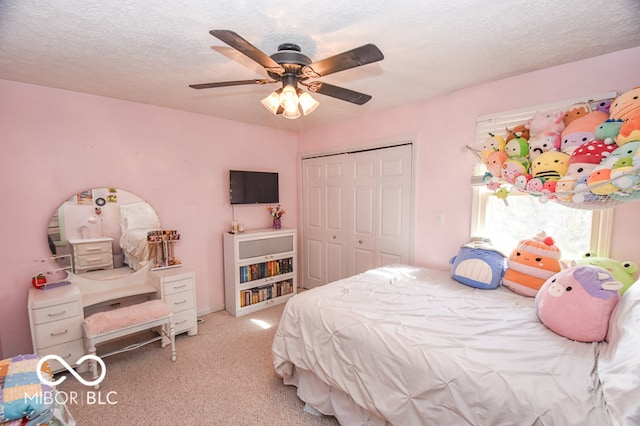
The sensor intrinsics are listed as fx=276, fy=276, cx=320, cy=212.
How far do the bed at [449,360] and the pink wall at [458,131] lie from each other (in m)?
0.73

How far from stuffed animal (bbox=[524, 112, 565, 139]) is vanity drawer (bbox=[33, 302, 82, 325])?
11.7ft

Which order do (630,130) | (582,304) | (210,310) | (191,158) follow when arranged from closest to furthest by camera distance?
(630,130), (582,304), (191,158), (210,310)

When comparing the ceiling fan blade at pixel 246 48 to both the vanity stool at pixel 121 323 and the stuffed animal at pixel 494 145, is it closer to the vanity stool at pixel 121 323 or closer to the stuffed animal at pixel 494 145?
the stuffed animal at pixel 494 145

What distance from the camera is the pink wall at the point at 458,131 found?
188 centimetres

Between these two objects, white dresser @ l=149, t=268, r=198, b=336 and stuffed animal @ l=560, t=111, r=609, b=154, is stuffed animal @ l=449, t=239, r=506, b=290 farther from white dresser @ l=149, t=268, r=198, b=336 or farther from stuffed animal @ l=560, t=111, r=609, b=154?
white dresser @ l=149, t=268, r=198, b=336

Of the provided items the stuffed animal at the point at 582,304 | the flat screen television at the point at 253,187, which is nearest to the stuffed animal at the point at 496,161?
the stuffed animal at the point at 582,304

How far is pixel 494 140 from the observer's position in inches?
72.2

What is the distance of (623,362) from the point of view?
1.04 meters

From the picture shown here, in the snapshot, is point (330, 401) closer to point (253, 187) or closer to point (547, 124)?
point (547, 124)

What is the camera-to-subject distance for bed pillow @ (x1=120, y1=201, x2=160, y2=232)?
2.78 meters

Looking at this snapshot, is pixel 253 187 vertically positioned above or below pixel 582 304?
above

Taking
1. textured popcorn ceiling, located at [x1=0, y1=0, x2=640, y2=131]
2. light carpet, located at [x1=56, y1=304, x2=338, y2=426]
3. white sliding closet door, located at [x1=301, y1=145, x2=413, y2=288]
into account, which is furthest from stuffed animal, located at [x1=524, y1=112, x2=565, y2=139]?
light carpet, located at [x1=56, y1=304, x2=338, y2=426]

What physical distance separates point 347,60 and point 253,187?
2.52 m

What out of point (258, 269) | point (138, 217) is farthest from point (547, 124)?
point (138, 217)
